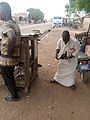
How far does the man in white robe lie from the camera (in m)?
5.61

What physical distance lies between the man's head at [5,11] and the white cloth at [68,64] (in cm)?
165

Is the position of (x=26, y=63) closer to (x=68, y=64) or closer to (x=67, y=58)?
(x=67, y=58)

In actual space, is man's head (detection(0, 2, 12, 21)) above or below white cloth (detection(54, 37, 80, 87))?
above

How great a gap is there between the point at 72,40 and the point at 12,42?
1.83 metres

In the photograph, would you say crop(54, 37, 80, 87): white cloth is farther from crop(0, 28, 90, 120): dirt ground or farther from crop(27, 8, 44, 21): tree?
crop(27, 8, 44, 21): tree

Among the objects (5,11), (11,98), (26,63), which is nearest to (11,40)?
(5,11)

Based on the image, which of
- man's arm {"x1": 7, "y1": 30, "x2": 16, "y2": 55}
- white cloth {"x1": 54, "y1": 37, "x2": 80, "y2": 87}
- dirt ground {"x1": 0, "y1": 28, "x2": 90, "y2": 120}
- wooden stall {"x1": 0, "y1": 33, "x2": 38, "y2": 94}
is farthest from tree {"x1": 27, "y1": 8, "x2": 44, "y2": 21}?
man's arm {"x1": 7, "y1": 30, "x2": 16, "y2": 55}

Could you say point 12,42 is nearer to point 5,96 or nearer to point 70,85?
point 5,96

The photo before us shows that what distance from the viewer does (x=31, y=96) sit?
5.15 meters

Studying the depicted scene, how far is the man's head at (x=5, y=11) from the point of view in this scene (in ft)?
14.7

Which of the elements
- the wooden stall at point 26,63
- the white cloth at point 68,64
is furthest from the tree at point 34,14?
the white cloth at point 68,64

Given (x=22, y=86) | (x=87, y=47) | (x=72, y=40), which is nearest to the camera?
(x=22, y=86)

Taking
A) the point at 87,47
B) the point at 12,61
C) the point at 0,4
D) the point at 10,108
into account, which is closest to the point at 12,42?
the point at 12,61

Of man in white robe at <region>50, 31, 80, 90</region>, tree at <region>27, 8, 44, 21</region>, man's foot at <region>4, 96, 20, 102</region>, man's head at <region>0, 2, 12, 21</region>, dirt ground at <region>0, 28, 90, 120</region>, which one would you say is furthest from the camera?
tree at <region>27, 8, 44, 21</region>
